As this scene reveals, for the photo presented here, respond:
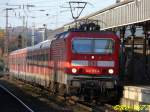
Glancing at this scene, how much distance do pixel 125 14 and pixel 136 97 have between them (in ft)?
32.2

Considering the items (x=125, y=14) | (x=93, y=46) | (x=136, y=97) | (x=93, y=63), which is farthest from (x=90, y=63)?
(x=125, y=14)

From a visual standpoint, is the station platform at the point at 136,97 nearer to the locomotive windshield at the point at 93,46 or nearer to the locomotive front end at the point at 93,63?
the locomotive front end at the point at 93,63

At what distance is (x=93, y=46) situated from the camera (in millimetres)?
22594

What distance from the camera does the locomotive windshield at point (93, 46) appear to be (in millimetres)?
22453

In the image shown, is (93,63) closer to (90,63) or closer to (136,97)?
(90,63)

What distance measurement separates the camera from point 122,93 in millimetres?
22188

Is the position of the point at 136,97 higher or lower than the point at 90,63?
lower

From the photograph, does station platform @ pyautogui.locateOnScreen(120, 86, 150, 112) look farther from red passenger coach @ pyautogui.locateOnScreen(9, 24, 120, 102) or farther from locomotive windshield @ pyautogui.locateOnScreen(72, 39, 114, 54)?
locomotive windshield @ pyautogui.locateOnScreen(72, 39, 114, 54)

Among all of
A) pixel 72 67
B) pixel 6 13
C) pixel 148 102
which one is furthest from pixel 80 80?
pixel 6 13

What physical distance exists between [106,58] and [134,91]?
2.89m

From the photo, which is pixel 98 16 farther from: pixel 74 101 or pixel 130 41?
pixel 74 101

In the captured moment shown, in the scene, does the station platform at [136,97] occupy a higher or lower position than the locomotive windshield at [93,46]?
lower

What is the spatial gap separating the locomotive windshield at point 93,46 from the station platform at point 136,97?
2.00 metres

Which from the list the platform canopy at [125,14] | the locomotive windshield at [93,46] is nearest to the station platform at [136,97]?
the locomotive windshield at [93,46]
